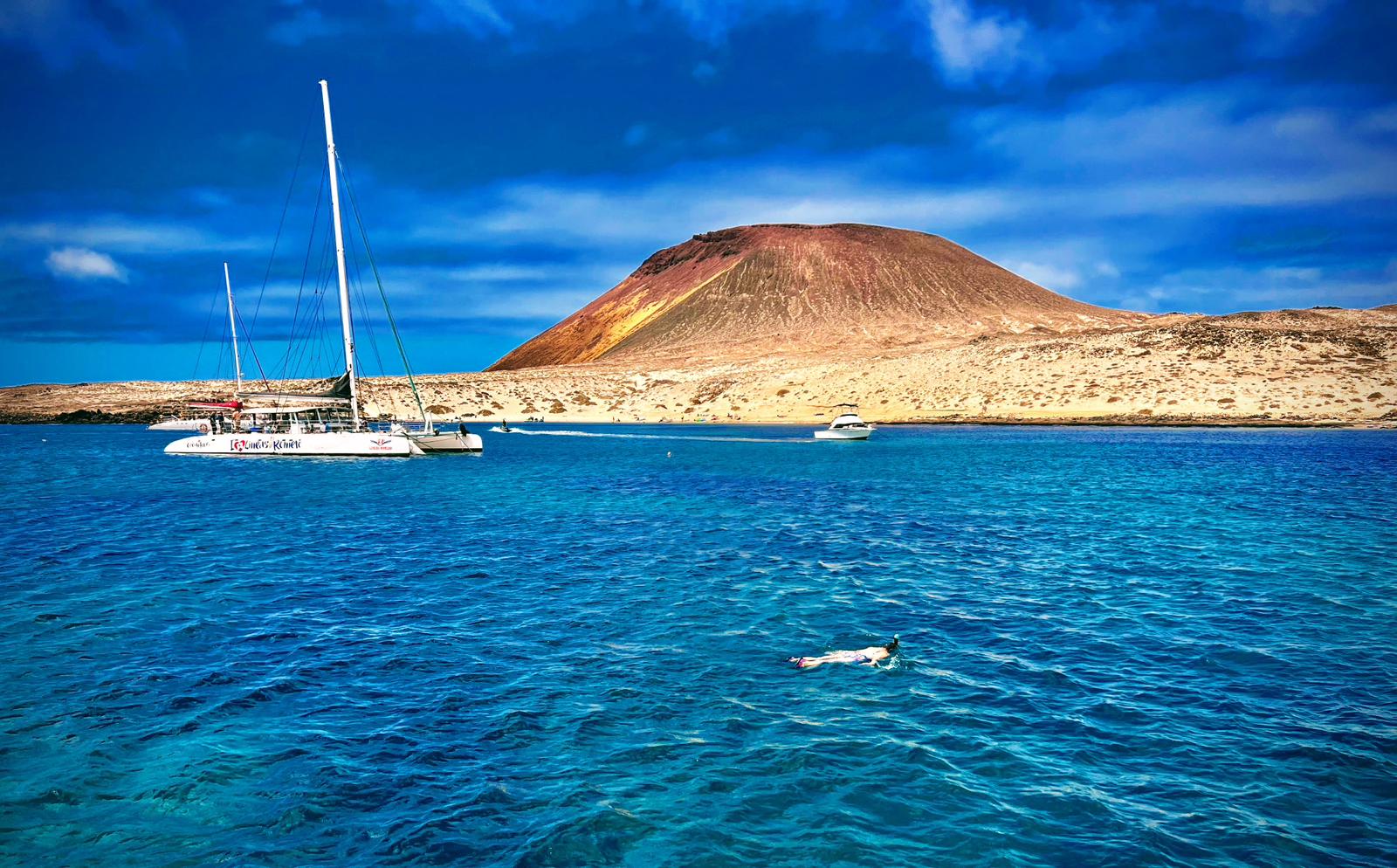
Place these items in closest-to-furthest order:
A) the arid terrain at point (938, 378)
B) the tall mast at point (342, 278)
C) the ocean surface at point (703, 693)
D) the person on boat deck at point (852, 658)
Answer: the ocean surface at point (703, 693), the person on boat deck at point (852, 658), the tall mast at point (342, 278), the arid terrain at point (938, 378)

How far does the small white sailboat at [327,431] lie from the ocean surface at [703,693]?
27.5m

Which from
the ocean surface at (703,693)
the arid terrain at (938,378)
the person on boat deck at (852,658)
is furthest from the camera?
the arid terrain at (938,378)

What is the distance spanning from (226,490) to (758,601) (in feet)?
112

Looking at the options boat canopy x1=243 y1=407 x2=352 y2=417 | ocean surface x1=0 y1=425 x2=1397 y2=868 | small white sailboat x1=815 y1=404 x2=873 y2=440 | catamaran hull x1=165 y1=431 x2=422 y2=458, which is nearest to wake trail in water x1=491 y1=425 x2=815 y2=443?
small white sailboat x1=815 y1=404 x2=873 y2=440

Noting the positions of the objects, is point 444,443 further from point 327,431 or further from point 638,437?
point 638,437

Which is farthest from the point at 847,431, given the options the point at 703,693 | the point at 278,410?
the point at 703,693

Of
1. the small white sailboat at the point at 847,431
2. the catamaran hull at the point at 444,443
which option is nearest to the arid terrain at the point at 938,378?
the small white sailboat at the point at 847,431

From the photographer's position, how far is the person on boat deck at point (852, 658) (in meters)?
13.7

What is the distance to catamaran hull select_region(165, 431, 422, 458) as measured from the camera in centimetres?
5669

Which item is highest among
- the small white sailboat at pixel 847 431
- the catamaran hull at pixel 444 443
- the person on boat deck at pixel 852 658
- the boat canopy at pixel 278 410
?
the boat canopy at pixel 278 410

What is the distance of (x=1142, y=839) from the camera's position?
8383 mm

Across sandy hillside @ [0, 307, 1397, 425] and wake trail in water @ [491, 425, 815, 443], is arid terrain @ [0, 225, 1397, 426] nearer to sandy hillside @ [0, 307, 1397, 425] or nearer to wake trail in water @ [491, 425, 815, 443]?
sandy hillside @ [0, 307, 1397, 425]

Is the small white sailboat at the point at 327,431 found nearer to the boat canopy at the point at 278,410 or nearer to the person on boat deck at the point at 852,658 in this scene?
the boat canopy at the point at 278,410

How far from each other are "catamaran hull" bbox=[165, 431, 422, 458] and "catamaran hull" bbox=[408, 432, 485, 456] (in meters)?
1.74
